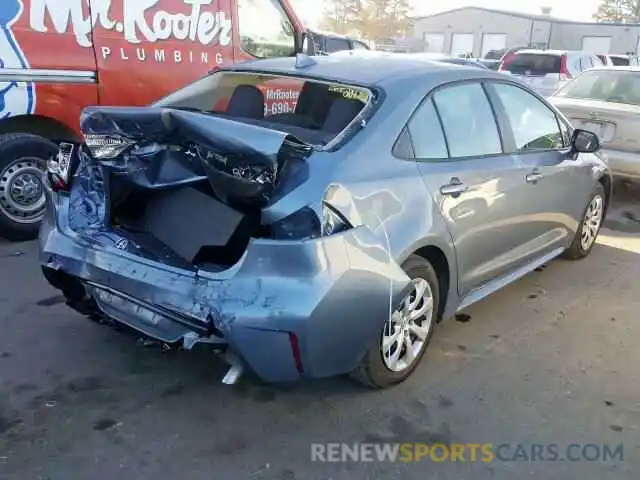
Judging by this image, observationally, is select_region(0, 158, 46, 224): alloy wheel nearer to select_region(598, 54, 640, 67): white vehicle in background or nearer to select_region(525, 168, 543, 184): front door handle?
select_region(525, 168, 543, 184): front door handle

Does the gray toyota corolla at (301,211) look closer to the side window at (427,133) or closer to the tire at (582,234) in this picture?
the side window at (427,133)

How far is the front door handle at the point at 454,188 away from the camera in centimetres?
359

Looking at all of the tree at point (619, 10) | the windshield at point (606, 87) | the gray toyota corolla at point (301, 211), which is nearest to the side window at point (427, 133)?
the gray toyota corolla at point (301, 211)

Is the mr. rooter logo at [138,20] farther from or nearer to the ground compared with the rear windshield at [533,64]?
farther from the ground

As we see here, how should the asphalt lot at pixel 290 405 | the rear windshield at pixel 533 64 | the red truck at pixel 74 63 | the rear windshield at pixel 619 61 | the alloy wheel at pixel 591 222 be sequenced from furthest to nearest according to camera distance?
the rear windshield at pixel 619 61 → the rear windshield at pixel 533 64 → the alloy wheel at pixel 591 222 → the red truck at pixel 74 63 → the asphalt lot at pixel 290 405

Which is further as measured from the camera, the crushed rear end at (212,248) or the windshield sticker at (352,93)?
the windshield sticker at (352,93)

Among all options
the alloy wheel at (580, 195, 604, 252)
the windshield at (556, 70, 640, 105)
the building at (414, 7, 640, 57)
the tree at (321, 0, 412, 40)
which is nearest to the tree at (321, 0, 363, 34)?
the tree at (321, 0, 412, 40)

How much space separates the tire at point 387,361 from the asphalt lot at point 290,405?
0.08 m

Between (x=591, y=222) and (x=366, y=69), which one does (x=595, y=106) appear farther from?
(x=366, y=69)

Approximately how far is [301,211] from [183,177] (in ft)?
2.37

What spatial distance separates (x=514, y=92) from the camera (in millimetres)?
4516

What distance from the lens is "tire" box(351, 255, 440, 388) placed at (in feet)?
11.0

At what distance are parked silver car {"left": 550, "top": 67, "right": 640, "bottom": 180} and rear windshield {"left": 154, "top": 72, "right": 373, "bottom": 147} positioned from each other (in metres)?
4.43

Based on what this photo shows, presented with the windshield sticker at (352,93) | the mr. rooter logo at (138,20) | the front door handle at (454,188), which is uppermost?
the mr. rooter logo at (138,20)
